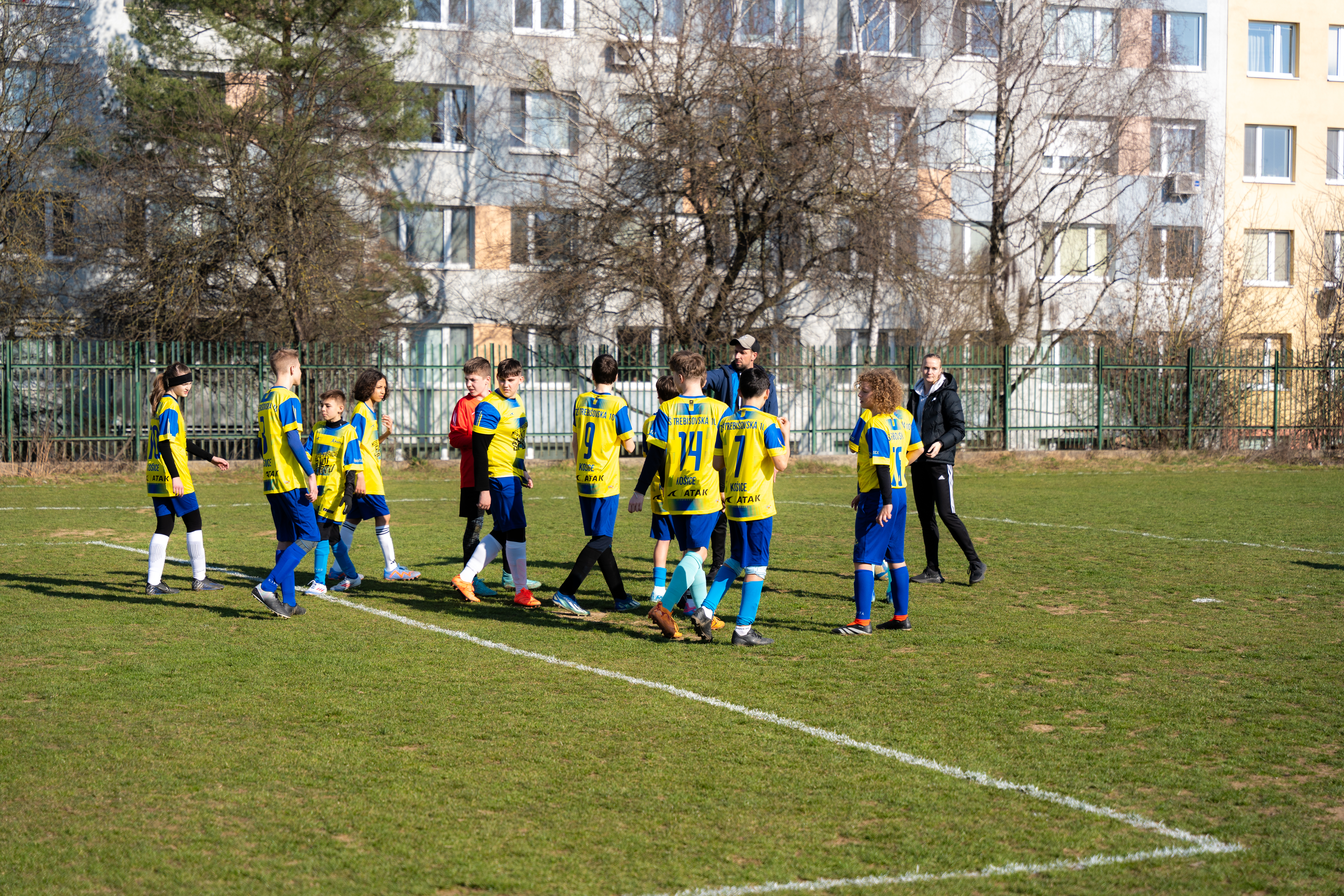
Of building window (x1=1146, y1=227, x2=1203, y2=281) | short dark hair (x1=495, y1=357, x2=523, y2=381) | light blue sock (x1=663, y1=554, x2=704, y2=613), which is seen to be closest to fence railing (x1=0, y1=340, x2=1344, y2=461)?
building window (x1=1146, y1=227, x2=1203, y2=281)

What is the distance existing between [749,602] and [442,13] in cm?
2950

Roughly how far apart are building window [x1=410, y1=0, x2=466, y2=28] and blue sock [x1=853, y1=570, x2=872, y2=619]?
28719 millimetres

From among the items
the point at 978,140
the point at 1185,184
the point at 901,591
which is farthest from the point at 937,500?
the point at 1185,184

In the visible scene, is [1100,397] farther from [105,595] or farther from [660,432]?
[105,595]

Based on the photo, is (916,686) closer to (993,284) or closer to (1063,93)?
(993,284)

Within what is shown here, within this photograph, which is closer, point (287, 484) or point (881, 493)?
point (881, 493)

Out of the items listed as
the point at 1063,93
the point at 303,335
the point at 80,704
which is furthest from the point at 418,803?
the point at 1063,93

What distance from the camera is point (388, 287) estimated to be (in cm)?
3092

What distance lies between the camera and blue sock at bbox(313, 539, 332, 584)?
10.2 metres

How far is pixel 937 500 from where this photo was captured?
34.7ft

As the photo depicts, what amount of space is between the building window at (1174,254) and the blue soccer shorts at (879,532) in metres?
29.3

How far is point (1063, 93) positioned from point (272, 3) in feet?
67.9

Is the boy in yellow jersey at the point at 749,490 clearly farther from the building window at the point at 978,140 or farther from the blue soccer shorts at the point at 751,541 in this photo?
the building window at the point at 978,140

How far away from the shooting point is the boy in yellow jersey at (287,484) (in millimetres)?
8922
